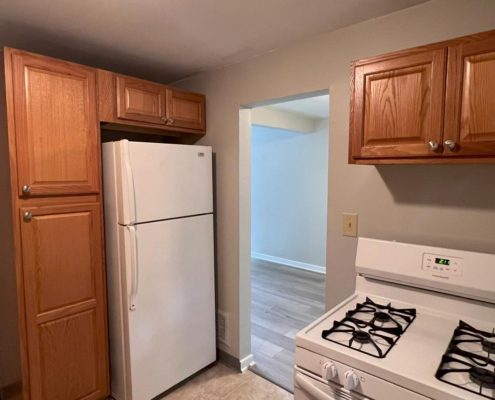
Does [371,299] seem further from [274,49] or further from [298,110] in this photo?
[298,110]

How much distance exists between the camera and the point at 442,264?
4.81ft

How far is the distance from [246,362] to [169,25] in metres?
2.35

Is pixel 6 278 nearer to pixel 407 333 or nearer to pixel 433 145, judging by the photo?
pixel 407 333

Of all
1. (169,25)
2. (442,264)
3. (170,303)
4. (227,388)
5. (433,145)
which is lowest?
(227,388)

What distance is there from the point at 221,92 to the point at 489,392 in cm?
221

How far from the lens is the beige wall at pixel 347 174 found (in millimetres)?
1464

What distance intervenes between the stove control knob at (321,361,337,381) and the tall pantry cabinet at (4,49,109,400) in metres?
1.43

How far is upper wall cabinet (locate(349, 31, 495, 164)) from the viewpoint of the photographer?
1.20 metres

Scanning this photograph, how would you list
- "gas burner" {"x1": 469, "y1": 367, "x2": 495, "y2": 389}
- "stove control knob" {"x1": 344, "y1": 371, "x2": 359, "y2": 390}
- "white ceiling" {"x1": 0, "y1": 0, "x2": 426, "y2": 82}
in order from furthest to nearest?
"white ceiling" {"x1": 0, "y1": 0, "x2": 426, "y2": 82} → "stove control knob" {"x1": 344, "y1": 371, "x2": 359, "y2": 390} → "gas burner" {"x1": 469, "y1": 367, "x2": 495, "y2": 389}

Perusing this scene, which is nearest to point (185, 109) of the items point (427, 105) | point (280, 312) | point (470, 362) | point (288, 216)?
point (427, 105)

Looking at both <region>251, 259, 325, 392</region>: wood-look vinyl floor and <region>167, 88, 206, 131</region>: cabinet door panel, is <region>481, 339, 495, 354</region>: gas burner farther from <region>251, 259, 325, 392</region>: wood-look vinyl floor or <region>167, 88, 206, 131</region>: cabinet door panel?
<region>167, 88, 206, 131</region>: cabinet door panel

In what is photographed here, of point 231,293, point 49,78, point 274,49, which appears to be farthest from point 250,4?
point 231,293

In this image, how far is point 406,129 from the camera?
4.49ft

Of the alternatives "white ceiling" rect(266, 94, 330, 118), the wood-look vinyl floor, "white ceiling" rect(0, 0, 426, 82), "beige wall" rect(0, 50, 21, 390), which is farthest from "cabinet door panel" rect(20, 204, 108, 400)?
"white ceiling" rect(266, 94, 330, 118)
